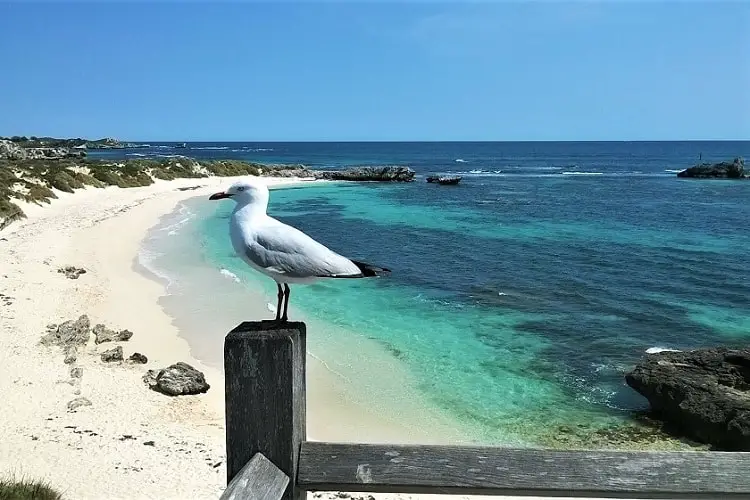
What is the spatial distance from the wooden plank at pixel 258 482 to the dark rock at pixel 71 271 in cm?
1639

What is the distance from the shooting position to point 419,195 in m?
49.5

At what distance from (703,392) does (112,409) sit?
27.8 feet

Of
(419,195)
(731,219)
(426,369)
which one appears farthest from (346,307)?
(419,195)

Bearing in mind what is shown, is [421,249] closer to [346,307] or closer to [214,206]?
[346,307]

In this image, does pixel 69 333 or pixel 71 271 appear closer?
pixel 69 333

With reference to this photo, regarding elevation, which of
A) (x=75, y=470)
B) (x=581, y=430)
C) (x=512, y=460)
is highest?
(x=512, y=460)

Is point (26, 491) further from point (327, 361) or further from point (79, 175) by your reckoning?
point (79, 175)

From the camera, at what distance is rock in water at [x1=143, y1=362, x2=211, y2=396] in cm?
931

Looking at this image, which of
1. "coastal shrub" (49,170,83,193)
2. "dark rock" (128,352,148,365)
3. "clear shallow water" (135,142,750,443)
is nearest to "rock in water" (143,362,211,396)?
"dark rock" (128,352,148,365)

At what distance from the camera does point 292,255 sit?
3.03 m

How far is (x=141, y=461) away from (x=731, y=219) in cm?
3621

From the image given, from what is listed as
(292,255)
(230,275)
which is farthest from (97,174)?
(292,255)

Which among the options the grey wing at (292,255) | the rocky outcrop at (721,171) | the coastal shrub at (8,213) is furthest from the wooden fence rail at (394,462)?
the rocky outcrop at (721,171)

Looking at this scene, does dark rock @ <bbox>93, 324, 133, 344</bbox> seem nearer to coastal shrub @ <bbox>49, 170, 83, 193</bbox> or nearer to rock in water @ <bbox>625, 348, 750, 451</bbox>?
rock in water @ <bbox>625, 348, 750, 451</bbox>
